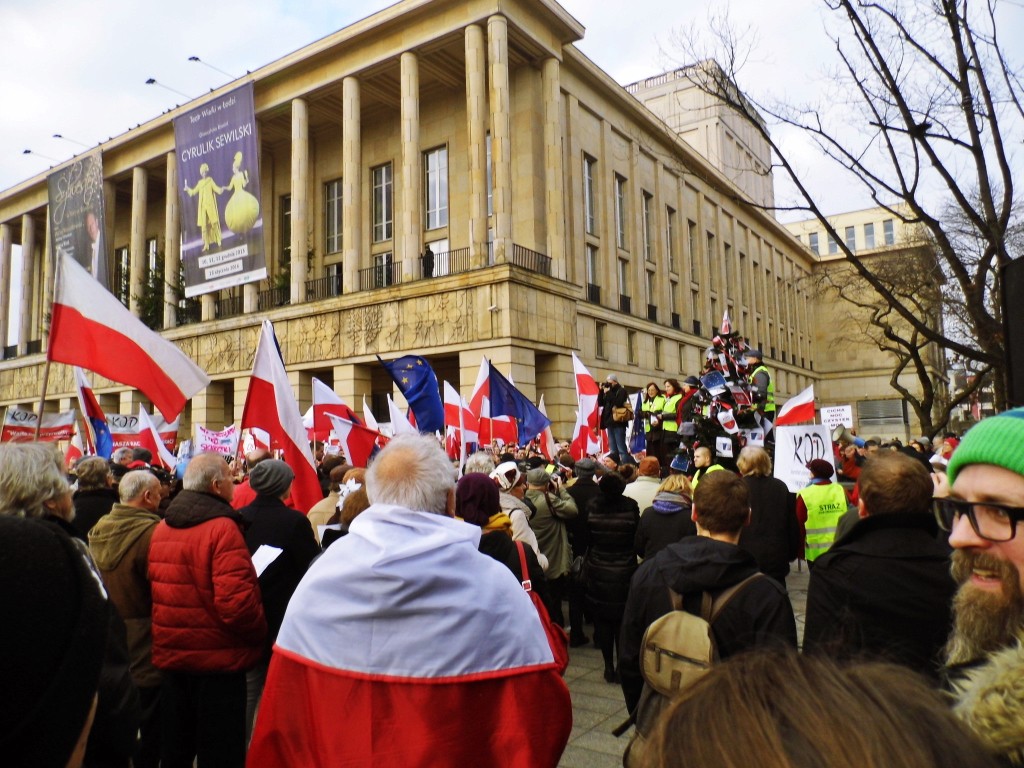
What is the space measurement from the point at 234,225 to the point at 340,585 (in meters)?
30.6

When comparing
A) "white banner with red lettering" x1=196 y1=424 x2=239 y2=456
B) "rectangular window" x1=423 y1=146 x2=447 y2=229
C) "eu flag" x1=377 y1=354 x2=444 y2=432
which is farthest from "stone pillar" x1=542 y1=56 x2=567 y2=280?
"eu flag" x1=377 y1=354 x2=444 y2=432

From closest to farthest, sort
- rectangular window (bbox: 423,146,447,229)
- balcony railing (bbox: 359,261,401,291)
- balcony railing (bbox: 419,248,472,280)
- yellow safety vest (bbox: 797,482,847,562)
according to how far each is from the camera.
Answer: yellow safety vest (bbox: 797,482,847,562), balcony railing (bbox: 419,248,472,280), balcony railing (bbox: 359,261,401,291), rectangular window (bbox: 423,146,447,229)

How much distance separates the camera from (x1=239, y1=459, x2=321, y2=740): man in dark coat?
4617mm

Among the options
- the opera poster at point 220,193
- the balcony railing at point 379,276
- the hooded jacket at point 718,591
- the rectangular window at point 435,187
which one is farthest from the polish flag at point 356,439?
the rectangular window at point 435,187

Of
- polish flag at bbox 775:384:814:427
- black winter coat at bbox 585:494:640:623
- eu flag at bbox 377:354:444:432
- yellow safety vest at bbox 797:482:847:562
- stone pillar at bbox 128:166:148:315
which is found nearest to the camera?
black winter coat at bbox 585:494:640:623

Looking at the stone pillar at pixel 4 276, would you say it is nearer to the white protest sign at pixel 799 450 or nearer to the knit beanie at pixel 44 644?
the white protest sign at pixel 799 450

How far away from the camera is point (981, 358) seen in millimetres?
7770

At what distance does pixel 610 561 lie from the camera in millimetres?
6363

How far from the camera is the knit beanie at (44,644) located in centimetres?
117

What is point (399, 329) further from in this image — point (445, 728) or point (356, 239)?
point (445, 728)

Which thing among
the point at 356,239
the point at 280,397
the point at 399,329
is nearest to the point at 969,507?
the point at 280,397

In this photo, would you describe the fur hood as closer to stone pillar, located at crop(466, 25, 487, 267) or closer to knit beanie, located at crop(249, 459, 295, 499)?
knit beanie, located at crop(249, 459, 295, 499)

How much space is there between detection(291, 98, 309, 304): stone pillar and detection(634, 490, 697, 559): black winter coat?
89.9 ft

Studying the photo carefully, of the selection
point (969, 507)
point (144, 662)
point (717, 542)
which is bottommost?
point (144, 662)
